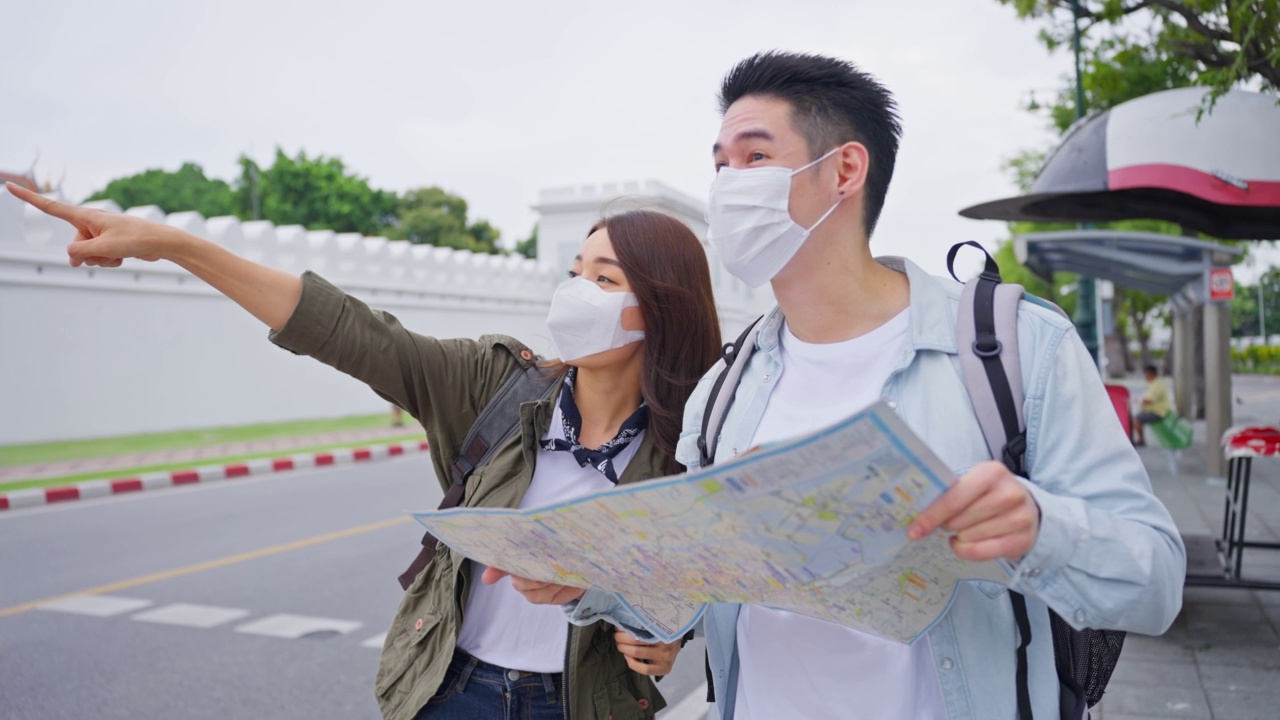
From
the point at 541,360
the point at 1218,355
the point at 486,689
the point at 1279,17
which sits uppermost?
the point at 1279,17

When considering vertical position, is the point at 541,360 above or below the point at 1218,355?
above

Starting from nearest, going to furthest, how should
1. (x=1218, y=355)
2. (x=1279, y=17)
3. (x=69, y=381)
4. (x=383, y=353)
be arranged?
1. (x=383, y=353)
2. (x=1279, y=17)
3. (x=1218, y=355)
4. (x=69, y=381)

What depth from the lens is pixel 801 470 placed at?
42.1 inches

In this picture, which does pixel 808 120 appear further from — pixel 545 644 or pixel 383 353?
pixel 545 644

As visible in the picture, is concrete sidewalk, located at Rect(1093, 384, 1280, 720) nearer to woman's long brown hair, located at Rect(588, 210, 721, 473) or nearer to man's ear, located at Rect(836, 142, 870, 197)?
woman's long brown hair, located at Rect(588, 210, 721, 473)

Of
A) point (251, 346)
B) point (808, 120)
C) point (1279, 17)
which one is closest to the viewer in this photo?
point (808, 120)

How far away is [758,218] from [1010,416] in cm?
60

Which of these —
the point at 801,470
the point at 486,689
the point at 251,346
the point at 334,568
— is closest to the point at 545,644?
the point at 486,689

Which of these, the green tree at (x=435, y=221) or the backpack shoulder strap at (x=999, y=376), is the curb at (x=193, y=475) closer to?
the backpack shoulder strap at (x=999, y=376)

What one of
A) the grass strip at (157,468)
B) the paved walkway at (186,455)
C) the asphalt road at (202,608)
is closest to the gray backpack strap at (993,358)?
the asphalt road at (202,608)

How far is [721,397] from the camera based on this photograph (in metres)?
1.88

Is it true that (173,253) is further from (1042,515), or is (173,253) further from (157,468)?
(157,468)

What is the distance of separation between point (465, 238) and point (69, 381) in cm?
3972

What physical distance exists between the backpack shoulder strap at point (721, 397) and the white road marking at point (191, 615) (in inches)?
201
